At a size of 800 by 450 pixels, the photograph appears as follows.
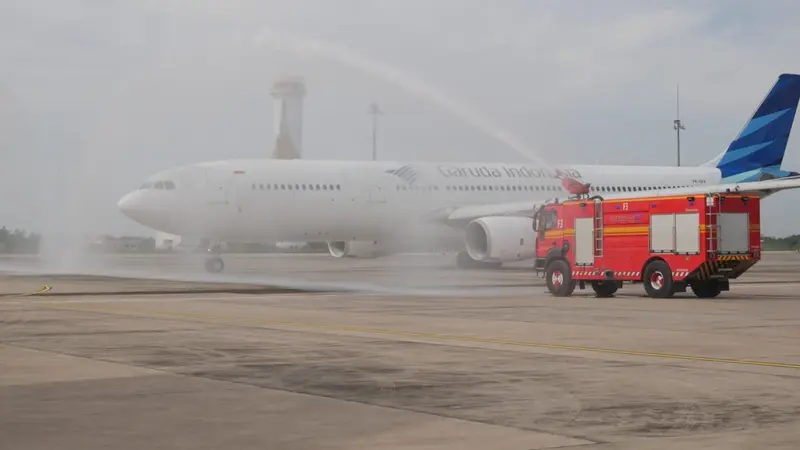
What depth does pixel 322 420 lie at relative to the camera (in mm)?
8805

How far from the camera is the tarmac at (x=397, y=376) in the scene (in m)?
8.20

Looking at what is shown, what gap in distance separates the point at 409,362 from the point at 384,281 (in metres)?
22.6

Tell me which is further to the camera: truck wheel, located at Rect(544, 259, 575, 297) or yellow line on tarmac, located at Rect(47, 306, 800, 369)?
truck wheel, located at Rect(544, 259, 575, 297)

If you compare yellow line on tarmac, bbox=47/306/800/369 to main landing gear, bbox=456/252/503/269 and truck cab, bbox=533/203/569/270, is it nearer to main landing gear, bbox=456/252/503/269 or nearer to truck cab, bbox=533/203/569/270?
truck cab, bbox=533/203/569/270

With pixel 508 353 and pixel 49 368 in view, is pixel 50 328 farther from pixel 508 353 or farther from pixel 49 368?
pixel 508 353

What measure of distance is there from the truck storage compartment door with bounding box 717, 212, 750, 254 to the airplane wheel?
20.9 meters

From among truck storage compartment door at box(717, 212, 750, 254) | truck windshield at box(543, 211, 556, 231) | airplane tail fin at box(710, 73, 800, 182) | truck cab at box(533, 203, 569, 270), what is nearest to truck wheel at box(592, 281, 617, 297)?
truck cab at box(533, 203, 569, 270)

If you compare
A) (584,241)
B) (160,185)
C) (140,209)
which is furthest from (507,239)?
(140,209)

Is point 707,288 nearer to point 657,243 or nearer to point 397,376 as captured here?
point 657,243

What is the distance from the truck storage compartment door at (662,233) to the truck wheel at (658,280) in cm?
37

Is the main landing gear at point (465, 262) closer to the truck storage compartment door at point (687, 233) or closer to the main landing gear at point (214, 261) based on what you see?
the main landing gear at point (214, 261)

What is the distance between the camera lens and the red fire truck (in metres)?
26.7

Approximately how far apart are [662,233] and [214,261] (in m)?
20.1

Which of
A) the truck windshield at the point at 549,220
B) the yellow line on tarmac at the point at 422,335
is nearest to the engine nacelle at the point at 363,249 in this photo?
the truck windshield at the point at 549,220
